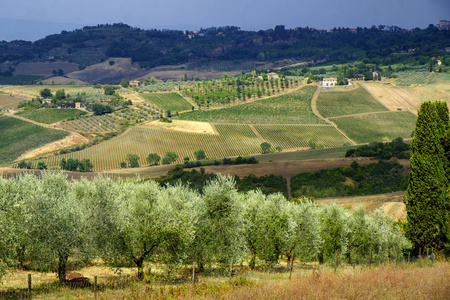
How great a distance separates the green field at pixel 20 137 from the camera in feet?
476

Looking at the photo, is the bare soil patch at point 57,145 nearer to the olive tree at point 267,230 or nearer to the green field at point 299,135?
the green field at point 299,135

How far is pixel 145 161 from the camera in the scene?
134000mm

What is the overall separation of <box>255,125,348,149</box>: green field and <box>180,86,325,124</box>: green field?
24.1 feet

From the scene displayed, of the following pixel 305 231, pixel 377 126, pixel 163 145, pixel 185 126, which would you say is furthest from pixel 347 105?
pixel 305 231

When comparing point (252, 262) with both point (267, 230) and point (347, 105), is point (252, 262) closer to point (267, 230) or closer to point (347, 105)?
point (267, 230)

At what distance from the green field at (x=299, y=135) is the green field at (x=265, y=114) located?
735 cm

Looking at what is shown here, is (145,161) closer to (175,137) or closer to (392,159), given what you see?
(175,137)

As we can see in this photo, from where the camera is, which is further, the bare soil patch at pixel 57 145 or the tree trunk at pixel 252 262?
the bare soil patch at pixel 57 145

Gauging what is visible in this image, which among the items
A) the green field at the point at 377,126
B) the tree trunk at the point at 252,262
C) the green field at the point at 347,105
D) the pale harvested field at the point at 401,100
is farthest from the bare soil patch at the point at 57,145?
the tree trunk at the point at 252,262

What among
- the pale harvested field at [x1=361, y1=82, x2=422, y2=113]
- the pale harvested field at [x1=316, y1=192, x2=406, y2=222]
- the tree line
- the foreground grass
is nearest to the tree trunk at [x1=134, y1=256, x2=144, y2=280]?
the tree line

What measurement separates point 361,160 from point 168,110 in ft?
298

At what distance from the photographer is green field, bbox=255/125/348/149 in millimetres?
149750

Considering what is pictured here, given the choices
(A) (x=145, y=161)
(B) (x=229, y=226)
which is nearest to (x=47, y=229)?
(B) (x=229, y=226)

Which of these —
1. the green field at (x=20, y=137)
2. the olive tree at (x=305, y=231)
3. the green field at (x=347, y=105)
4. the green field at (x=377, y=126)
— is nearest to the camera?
the olive tree at (x=305, y=231)
